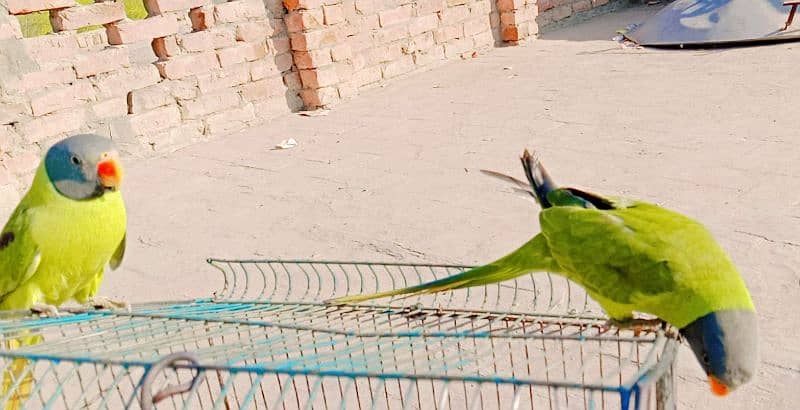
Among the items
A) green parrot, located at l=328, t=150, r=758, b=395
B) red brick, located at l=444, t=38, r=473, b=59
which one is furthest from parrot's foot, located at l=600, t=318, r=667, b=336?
red brick, located at l=444, t=38, r=473, b=59

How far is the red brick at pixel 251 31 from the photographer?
Answer: 6.46 m

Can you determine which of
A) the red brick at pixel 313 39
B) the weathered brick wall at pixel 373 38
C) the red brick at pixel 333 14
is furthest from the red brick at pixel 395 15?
the red brick at pixel 313 39

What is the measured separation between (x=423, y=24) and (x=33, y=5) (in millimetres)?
3915

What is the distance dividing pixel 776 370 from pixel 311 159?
11.8 feet

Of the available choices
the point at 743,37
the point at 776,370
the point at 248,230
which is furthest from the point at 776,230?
the point at 743,37

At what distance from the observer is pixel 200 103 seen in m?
6.25

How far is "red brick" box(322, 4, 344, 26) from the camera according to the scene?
6.81m

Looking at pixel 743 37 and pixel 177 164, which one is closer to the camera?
pixel 177 164

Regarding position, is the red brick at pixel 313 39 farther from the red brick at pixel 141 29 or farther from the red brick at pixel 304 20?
the red brick at pixel 141 29

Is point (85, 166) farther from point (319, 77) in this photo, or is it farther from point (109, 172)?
point (319, 77)

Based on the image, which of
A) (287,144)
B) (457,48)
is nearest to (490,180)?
(287,144)

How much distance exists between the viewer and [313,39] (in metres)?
6.73

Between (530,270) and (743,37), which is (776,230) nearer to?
(530,270)

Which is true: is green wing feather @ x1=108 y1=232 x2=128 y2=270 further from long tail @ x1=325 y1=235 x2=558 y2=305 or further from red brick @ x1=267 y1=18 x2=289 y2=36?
red brick @ x1=267 y1=18 x2=289 y2=36
